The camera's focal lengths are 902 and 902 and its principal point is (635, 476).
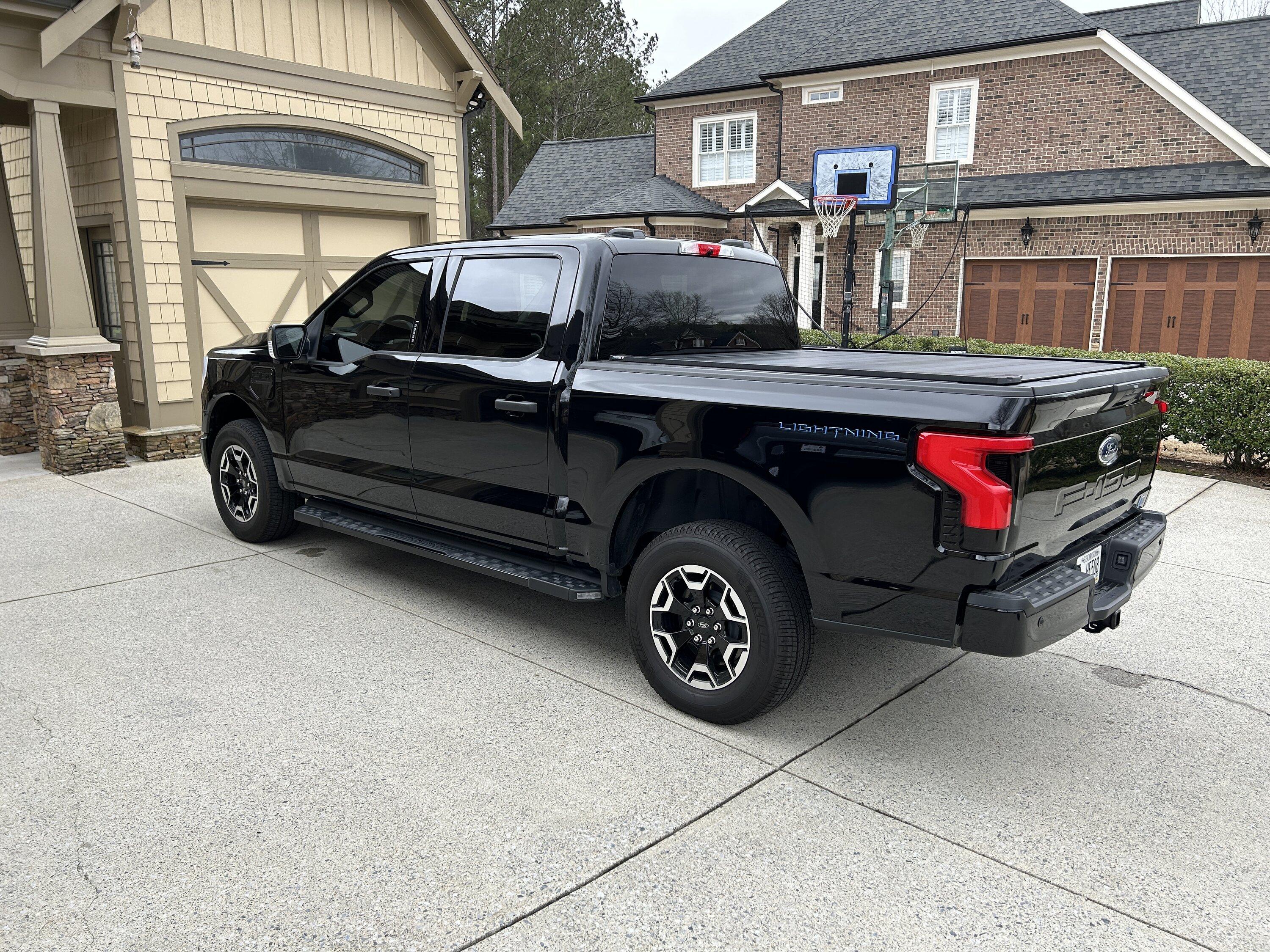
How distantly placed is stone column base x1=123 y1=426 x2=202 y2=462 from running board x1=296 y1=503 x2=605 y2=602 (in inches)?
182

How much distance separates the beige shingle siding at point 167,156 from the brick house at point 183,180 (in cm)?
2

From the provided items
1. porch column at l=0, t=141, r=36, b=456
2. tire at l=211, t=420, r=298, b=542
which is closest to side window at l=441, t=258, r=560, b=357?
tire at l=211, t=420, r=298, b=542

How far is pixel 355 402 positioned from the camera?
509cm

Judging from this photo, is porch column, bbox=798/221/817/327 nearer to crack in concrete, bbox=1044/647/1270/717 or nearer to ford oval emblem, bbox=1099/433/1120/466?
crack in concrete, bbox=1044/647/1270/717

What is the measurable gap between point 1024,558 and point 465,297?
2940 mm

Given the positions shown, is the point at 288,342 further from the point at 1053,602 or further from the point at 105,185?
the point at 105,185

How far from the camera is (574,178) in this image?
26.8m

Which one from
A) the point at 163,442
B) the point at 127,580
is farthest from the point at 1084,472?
the point at 163,442

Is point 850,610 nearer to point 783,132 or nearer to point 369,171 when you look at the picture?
point 369,171

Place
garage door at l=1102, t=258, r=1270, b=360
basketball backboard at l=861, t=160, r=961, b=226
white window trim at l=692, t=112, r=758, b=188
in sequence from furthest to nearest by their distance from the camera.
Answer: white window trim at l=692, t=112, r=758, b=188 < basketball backboard at l=861, t=160, r=961, b=226 < garage door at l=1102, t=258, r=1270, b=360

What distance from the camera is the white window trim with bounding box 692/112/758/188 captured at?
915 inches

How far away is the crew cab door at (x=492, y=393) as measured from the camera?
420cm

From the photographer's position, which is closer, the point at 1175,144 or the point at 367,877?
the point at 367,877

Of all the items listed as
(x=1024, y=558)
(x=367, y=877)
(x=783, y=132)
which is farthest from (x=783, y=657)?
(x=783, y=132)
